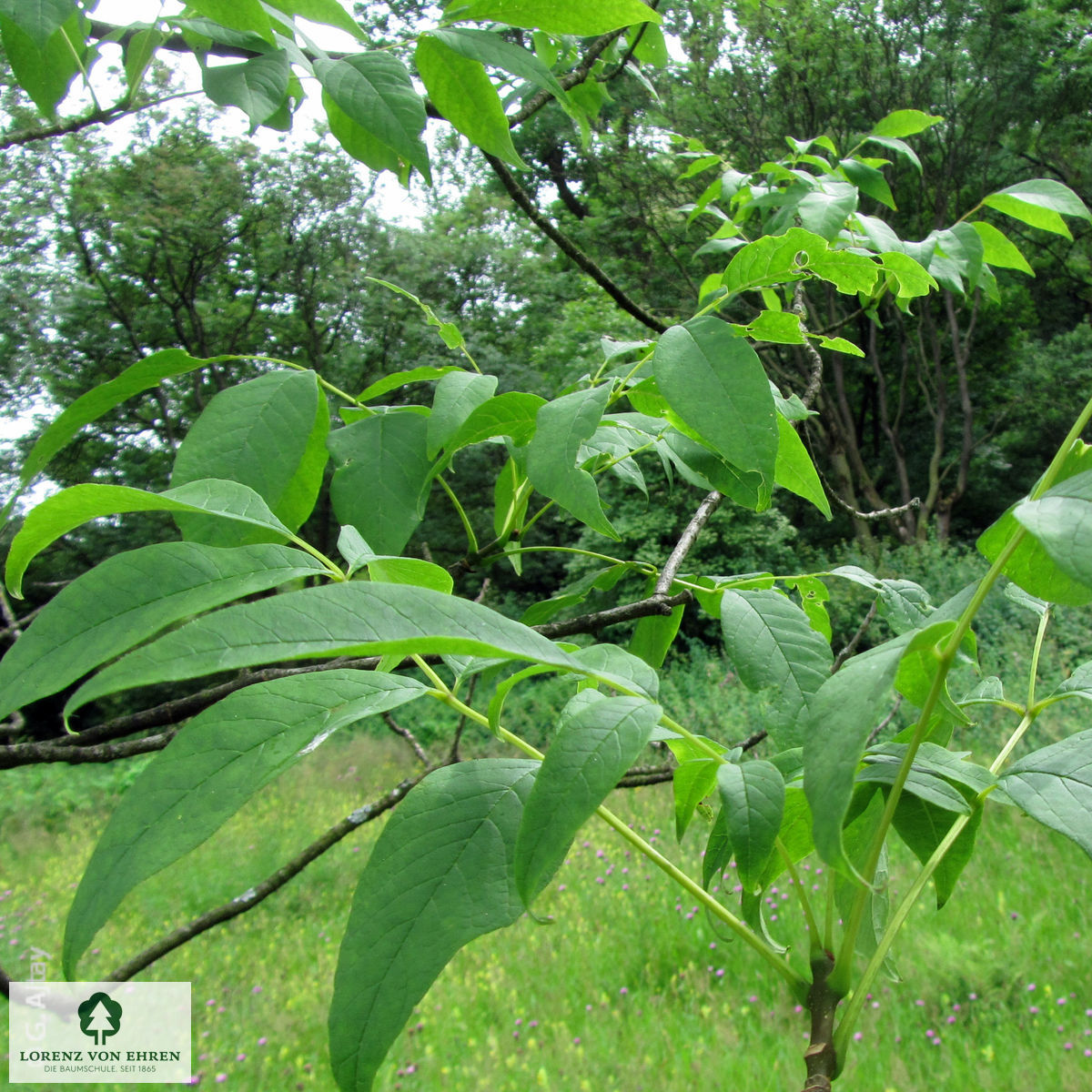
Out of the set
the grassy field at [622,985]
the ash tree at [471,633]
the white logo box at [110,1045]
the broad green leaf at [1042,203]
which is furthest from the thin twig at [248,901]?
the grassy field at [622,985]

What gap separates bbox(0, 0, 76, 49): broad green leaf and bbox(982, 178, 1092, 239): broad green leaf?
0.71 m

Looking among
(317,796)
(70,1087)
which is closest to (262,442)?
(70,1087)

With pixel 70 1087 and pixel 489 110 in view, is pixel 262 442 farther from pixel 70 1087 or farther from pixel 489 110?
pixel 70 1087

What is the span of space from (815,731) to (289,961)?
3.41 m

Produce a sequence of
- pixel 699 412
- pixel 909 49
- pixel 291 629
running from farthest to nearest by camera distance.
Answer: pixel 909 49
pixel 699 412
pixel 291 629

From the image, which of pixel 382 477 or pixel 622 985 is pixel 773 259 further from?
pixel 622 985

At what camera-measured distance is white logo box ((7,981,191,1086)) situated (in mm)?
1981

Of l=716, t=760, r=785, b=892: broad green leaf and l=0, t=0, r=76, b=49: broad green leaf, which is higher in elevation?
l=0, t=0, r=76, b=49: broad green leaf

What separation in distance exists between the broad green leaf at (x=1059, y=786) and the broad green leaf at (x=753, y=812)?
0.09m

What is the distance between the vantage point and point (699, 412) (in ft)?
1.13

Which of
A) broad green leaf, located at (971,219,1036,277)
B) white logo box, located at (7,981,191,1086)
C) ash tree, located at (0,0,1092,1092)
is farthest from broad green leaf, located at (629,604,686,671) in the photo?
white logo box, located at (7,981,191,1086)

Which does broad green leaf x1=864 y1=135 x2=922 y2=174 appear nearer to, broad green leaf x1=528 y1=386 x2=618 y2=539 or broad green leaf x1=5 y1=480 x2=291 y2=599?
broad green leaf x1=528 y1=386 x2=618 y2=539

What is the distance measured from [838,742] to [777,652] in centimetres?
Answer: 24

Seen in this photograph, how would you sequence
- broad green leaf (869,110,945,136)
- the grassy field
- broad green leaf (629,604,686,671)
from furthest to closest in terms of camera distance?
1. the grassy field
2. broad green leaf (869,110,945,136)
3. broad green leaf (629,604,686,671)
